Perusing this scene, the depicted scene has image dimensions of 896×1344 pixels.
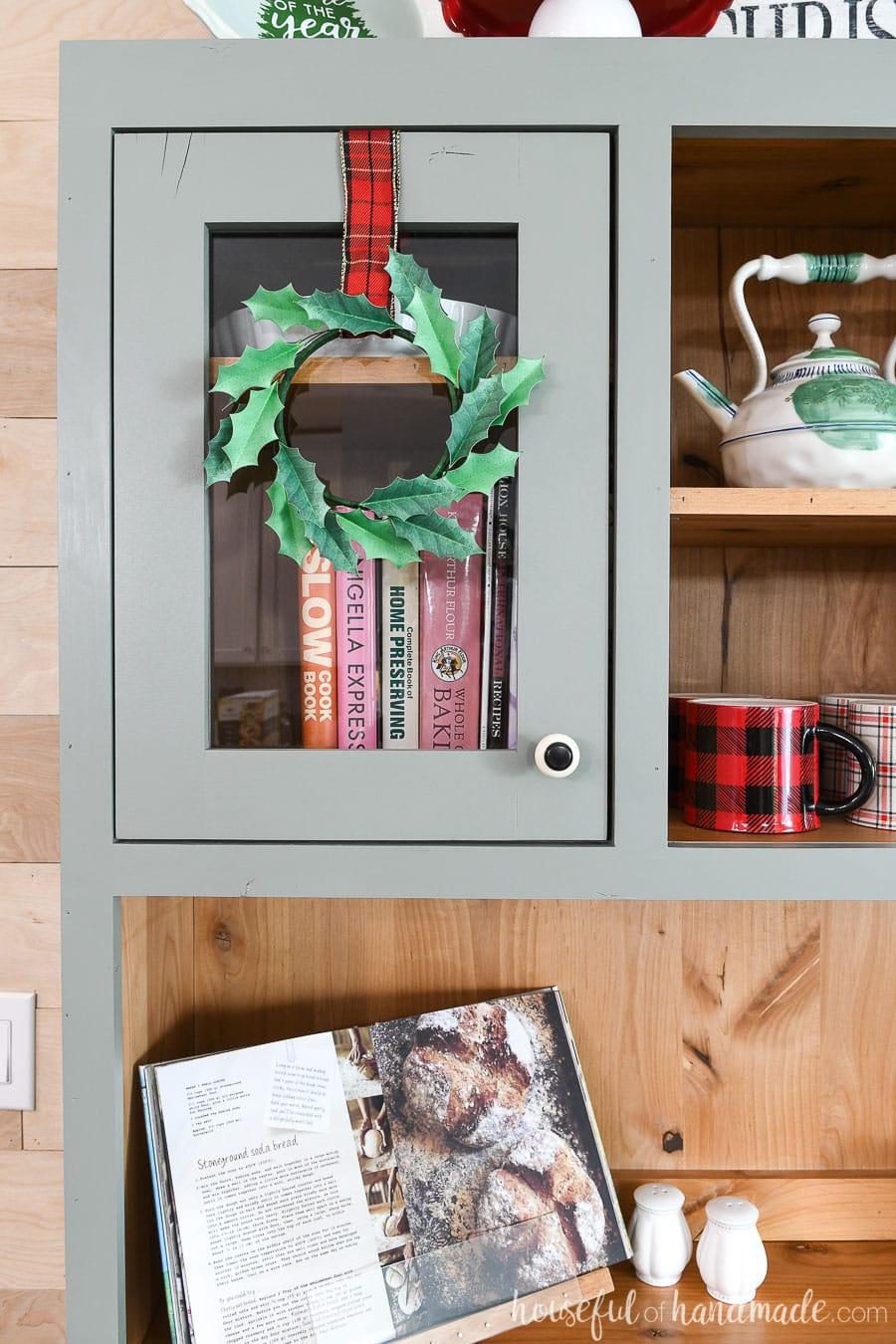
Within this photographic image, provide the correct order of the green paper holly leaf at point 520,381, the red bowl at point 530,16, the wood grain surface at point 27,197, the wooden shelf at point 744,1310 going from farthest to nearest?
1. the wood grain surface at point 27,197
2. the wooden shelf at point 744,1310
3. the red bowl at point 530,16
4. the green paper holly leaf at point 520,381

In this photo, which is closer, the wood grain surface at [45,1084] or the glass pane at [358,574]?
the glass pane at [358,574]

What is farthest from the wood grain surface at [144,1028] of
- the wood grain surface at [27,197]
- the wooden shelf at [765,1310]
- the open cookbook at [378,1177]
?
the wood grain surface at [27,197]

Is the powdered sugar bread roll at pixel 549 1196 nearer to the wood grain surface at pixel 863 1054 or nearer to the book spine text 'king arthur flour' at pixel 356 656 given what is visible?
the wood grain surface at pixel 863 1054

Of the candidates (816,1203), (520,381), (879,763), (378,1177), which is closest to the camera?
(520,381)

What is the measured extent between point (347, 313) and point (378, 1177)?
77cm

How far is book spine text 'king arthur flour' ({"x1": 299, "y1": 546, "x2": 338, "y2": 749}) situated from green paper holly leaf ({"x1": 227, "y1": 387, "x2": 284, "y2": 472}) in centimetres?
9

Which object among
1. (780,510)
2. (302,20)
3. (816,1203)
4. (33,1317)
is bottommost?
(33,1317)

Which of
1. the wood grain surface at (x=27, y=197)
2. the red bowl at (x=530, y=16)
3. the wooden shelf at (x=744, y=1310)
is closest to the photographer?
the red bowl at (x=530, y=16)

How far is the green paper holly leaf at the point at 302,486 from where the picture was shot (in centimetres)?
67

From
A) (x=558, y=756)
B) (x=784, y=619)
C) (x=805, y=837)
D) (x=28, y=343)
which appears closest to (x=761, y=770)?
(x=805, y=837)

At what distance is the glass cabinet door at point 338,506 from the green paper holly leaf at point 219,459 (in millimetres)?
12

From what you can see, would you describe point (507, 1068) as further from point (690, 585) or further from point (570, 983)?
point (690, 585)

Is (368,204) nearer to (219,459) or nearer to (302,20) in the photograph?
(219,459)

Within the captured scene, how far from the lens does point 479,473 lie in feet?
2.18
